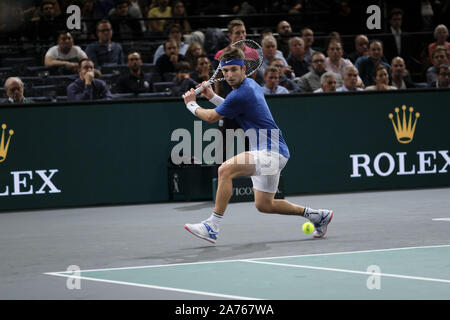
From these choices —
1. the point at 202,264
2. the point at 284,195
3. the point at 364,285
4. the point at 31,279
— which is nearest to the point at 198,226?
the point at 202,264

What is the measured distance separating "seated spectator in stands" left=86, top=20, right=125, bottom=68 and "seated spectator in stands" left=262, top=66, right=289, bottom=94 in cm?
243

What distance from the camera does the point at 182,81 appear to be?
12156 mm

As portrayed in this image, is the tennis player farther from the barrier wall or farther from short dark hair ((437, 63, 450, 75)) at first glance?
short dark hair ((437, 63, 450, 75))

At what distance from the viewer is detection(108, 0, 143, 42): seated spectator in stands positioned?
1470 cm

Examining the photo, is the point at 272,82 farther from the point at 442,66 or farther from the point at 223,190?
the point at 223,190

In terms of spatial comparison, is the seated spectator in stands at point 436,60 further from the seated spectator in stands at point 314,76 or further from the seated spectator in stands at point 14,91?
the seated spectator in stands at point 14,91

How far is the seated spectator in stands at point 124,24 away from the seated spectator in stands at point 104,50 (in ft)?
5.31

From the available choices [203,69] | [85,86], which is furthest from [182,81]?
[85,86]

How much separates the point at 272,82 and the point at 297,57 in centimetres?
125

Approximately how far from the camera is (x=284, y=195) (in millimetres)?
11977

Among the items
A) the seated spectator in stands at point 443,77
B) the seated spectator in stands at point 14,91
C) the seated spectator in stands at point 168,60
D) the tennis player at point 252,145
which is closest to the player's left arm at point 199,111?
the tennis player at point 252,145

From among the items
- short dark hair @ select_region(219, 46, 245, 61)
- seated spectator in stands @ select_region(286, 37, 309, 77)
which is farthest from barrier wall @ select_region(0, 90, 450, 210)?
short dark hair @ select_region(219, 46, 245, 61)
